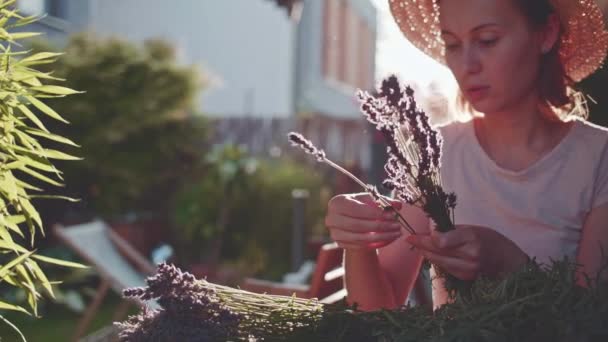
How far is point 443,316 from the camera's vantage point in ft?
2.68

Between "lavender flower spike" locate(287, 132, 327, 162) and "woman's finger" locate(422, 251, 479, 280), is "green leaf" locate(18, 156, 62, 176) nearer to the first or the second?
"lavender flower spike" locate(287, 132, 327, 162)

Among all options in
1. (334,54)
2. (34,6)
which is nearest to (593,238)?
(34,6)

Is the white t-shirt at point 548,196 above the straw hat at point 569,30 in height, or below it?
below

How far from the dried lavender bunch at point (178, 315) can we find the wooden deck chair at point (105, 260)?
397 cm

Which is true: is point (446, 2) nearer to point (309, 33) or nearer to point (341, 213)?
point (341, 213)

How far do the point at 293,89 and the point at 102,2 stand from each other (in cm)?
583

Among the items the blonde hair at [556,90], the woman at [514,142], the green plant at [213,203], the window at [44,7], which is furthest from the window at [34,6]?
the blonde hair at [556,90]

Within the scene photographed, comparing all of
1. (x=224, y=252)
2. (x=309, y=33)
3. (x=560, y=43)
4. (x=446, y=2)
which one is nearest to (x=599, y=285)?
(x=446, y=2)

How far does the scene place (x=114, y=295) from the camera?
779cm

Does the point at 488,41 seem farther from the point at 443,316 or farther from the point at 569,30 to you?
the point at 443,316

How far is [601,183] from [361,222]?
0.78 m

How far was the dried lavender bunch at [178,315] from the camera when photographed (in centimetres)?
85

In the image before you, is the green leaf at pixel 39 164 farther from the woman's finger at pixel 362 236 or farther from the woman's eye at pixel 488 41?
the woman's eye at pixel 488 41

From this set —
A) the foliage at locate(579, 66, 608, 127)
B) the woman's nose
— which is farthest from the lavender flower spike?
the foliage at locate(579, 66, 608, 127)
